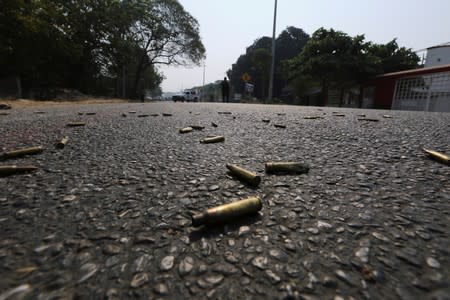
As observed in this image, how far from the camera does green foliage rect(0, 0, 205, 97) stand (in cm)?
1328

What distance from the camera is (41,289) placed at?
0.65m

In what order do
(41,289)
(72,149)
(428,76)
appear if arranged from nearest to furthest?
(41,289) → (72,149) → (428,76)

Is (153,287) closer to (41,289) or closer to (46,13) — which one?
(41,289)

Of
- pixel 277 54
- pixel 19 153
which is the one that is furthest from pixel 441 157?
pixel 277 54

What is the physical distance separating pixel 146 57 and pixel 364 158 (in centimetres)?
3175

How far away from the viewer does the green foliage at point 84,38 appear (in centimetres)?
1328

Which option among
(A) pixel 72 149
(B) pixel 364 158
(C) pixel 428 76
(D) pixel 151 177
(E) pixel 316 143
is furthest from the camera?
(C) pixel 428 76

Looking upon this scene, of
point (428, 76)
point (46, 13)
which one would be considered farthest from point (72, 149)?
point (428, 76)

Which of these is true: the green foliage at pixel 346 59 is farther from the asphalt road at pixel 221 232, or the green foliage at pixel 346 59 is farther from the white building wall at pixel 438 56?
the asphalt road at pixel 221 232

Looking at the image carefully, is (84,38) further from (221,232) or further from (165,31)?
(221,232)

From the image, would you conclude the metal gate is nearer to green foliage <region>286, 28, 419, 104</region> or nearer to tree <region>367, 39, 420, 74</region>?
green foliage <region>286, 28, 419, 104</region>

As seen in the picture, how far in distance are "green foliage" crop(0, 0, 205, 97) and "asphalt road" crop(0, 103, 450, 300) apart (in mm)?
15583

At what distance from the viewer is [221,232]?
90 cm

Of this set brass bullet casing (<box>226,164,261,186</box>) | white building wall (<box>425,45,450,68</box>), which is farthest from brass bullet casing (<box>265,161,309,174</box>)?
white building wall (<box>425,45,450,68</box>)
